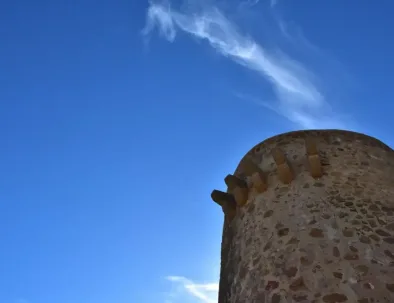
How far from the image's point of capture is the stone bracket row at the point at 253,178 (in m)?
6.25

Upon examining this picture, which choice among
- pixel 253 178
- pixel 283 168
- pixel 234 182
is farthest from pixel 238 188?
pixel 283 168

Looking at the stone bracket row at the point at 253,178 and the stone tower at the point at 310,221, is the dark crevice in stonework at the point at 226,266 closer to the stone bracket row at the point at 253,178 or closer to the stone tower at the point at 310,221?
the stone tower at the point at 310,221

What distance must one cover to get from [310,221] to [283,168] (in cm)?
96

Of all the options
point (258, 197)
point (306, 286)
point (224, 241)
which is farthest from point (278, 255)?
point (224, 241)

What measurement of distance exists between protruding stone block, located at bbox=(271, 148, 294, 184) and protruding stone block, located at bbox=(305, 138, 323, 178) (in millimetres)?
305

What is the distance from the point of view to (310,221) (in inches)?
222

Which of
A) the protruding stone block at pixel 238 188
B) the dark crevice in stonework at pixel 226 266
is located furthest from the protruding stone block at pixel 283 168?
the dark crevice in stonework at pixel 226 266

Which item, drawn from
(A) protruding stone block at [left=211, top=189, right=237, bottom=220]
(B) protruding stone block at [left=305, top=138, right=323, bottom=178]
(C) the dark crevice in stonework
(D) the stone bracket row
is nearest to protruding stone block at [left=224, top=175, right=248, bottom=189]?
(D) the stone bracket row

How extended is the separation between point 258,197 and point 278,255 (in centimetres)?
120

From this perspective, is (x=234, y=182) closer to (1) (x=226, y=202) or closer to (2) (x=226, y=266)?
(1) (x=226, y=202)

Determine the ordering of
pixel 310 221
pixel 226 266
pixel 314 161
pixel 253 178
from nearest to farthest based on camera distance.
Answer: pixel 310 221, pixel 314 161, pixel 226 266, pixel 253 178

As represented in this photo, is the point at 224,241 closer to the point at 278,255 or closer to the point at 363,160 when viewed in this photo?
the point at 278,255

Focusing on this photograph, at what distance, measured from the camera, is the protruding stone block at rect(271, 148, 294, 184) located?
6.29 metres

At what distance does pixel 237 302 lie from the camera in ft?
18.4
